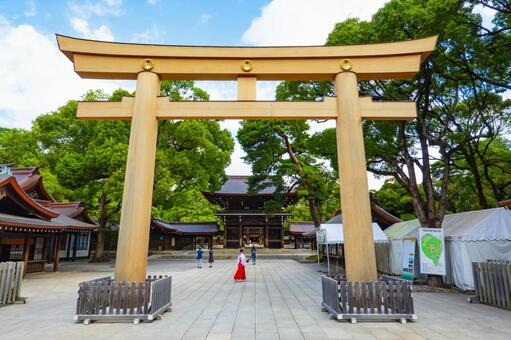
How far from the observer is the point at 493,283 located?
7.85m

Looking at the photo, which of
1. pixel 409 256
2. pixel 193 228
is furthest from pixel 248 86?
pixel 193 228

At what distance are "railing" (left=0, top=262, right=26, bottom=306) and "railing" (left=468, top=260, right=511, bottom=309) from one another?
1258 centimetres

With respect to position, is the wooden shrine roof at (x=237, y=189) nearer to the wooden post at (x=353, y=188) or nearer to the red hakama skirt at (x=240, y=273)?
the red hakama skirt at (x=240, y=273)

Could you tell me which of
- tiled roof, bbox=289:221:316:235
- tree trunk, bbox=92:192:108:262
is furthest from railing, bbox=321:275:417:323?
tiled roof, bbox=289:221:316:235

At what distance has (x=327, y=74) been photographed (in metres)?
7.73

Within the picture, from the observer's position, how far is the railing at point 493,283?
7375 millimetres

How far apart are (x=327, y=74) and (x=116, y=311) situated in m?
7.37

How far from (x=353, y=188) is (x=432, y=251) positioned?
604cm

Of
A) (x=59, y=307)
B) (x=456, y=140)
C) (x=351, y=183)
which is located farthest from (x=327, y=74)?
(x=59, y=307)

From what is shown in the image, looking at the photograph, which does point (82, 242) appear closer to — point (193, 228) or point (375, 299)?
point (193, 228)

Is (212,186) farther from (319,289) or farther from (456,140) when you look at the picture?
(456,140)

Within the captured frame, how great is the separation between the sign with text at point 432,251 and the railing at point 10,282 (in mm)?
12902

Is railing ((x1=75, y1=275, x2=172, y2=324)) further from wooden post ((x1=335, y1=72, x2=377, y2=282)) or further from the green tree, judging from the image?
the green tree

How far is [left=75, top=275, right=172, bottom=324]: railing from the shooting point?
598 centimetres
